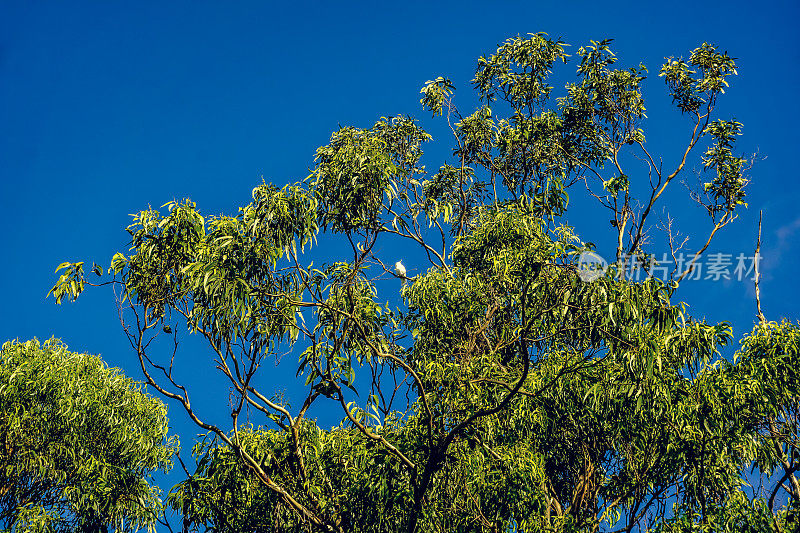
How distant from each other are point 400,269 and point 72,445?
5550mm

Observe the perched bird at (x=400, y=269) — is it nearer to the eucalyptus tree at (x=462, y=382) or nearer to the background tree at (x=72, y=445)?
the eucalyptus tree at (x=462, y=382)

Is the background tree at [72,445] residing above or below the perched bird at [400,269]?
below

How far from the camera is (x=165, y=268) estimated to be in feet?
21.2

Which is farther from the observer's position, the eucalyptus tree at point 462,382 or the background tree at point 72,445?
the background tree at point 72,445

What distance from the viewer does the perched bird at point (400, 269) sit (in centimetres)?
830

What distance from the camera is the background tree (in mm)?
9719

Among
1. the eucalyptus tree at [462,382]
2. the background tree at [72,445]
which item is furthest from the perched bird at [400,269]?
the background tree at [72,445]

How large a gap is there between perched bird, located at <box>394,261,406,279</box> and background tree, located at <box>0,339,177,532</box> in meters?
4.43

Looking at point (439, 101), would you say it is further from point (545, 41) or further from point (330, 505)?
point (330, 505)

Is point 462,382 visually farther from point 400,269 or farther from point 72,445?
point 72,445

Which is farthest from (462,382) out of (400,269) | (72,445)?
(72,445)

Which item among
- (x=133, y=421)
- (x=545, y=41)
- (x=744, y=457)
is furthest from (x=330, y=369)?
(x=545, y=41)

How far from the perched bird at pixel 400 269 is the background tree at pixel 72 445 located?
4.43m

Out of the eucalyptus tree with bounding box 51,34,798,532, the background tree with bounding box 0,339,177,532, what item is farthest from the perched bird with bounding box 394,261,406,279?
the background tree with bounding box 0,339,177,532
